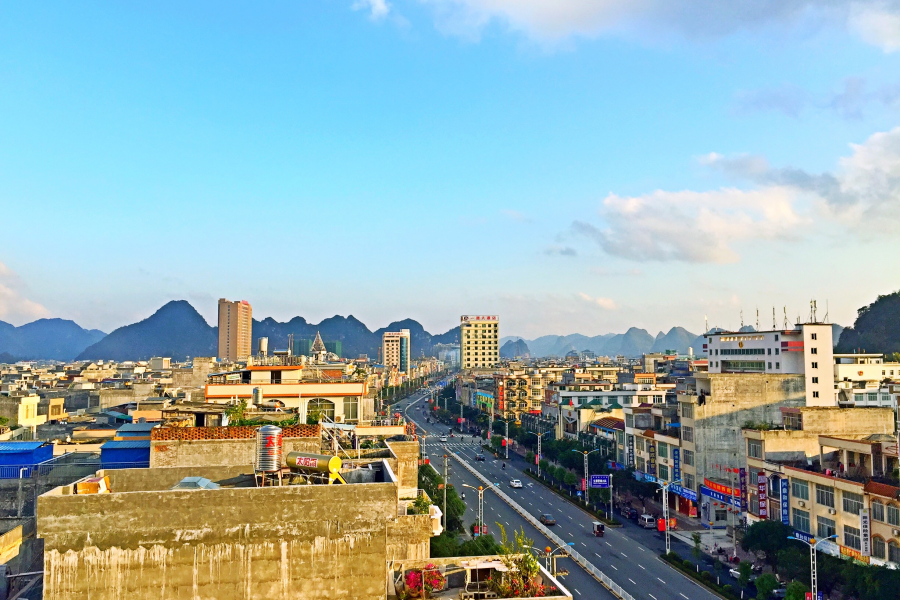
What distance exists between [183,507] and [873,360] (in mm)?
107085

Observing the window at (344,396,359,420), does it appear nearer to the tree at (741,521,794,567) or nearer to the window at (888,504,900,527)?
the tree at (741,521,794,567)

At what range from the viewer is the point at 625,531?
61875mm

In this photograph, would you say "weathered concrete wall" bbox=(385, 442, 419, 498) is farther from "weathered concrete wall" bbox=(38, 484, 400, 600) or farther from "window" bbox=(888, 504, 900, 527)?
"window" bbox=(888, 504, 900, 527)

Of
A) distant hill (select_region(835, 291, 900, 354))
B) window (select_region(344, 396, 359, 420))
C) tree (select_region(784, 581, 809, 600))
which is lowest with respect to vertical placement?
tree (select_region(784, 581, 809, 600))

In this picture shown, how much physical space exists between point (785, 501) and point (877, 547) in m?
8.81

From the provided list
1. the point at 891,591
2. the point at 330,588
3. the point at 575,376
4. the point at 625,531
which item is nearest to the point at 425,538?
the point at 330,588

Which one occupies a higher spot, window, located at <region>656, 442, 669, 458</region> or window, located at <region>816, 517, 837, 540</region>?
window, located at <region>656, 442, 669, 458</region>

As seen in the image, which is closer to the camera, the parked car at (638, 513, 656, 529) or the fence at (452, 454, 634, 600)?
the fence at (452, 454, 634, 600)

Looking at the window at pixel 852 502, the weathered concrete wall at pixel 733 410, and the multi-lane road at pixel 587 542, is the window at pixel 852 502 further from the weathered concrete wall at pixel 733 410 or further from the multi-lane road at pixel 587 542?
the weathered concrete wall at pixel 733 410

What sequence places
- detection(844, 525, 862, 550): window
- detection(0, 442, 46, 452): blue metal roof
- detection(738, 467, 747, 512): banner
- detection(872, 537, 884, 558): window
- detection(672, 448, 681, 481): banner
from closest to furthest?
detection(0, 442, 46, 452): blue metal roof → detection(872, 537, 884, 558): window → detection(844, 525, 862, 550): window → detection(738, 467, 747, 512): banner → detection(672, 448, 681, 481): banner

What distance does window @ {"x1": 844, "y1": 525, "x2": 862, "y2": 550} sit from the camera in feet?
136

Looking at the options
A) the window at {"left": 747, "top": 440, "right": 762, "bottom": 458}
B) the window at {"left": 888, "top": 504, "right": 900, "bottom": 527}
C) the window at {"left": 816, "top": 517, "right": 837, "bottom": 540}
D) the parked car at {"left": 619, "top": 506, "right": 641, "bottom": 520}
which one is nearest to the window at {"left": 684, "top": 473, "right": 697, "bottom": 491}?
the parked car at {"left": 619, "top": 506, "right": 641, "bottom": 520}

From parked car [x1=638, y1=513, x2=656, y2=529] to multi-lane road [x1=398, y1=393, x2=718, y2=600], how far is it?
2.97 ft

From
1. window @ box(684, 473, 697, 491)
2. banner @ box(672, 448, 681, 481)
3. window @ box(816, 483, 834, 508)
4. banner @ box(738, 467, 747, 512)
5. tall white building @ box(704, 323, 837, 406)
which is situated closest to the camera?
window @ box(816, 483, 834, 508)
